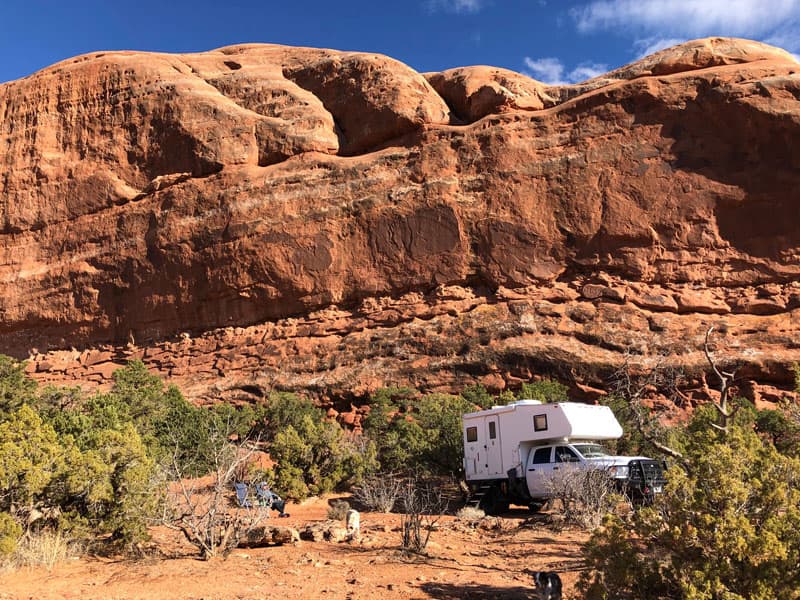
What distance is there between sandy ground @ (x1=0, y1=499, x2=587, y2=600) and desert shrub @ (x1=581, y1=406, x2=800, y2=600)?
1055 mm

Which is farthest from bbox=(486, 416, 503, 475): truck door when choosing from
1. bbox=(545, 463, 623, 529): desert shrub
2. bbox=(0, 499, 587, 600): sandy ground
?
bbox=(0, 499, 587, 600): sandy ground

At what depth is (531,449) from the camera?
1317 cm

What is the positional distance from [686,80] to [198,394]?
28174 millimetres

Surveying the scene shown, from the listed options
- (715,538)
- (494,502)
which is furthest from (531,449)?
(715,538)

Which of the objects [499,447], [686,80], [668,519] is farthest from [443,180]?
[668,519]

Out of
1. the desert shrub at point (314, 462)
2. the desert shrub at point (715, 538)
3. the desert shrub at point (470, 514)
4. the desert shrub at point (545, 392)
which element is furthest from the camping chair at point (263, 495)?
the desert shrub at point (545, 392)

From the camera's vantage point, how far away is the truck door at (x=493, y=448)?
13.6m

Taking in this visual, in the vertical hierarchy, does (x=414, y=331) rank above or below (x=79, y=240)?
below

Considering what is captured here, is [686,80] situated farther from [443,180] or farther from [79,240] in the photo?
[79,240]

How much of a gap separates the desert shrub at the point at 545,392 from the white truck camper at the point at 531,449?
29.0 ft

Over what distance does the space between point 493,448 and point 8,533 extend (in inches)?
358

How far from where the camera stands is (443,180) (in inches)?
1302

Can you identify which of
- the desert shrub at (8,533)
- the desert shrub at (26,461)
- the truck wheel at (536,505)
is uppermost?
the desert shrub at (26,461)

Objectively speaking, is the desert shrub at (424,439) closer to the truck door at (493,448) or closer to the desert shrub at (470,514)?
the truck door at (493,448)
